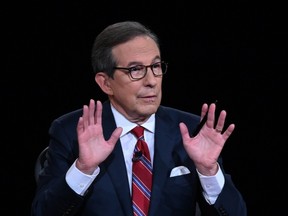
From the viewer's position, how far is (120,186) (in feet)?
7.97

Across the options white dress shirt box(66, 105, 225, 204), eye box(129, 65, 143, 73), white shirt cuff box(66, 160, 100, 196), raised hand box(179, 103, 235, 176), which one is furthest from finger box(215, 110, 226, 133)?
white shirt cuff box(66, 160, 100, 196)

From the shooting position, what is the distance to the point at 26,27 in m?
3.22

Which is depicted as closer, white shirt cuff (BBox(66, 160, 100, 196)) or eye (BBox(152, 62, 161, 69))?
white shirt cuff (BBox(66, 160, 100, 196))

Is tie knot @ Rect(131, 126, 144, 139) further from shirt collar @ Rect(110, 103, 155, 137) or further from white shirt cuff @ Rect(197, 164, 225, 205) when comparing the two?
white shirt cuff @ Rect(197, 164, 225, 205)

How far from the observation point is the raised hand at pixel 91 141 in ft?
7.50

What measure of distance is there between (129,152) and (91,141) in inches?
9.9

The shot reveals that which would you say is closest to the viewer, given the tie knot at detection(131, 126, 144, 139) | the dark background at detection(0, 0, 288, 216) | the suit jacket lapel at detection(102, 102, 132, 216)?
the suit jacket lapel at detection(102, 102, 132, 216)

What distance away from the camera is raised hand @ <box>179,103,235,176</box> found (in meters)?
2.32

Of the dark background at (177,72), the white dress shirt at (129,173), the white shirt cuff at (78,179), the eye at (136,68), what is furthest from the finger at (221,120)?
the dark background at (177,72)

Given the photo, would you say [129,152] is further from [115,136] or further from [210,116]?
[210,116]

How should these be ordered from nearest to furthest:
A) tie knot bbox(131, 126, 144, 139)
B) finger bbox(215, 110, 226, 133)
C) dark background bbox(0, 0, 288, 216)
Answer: finger bbox(215, 110, 226, 133) < tie knot bbox(131, 126, 144, 139) < dark background bbox(0, 0, 288, 216)

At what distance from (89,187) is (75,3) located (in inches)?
48.4

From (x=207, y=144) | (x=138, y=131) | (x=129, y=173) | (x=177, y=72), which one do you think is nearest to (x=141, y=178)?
(x=129, y=173)

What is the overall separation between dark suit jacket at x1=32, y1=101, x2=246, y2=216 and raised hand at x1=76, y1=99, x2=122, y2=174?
118mm
